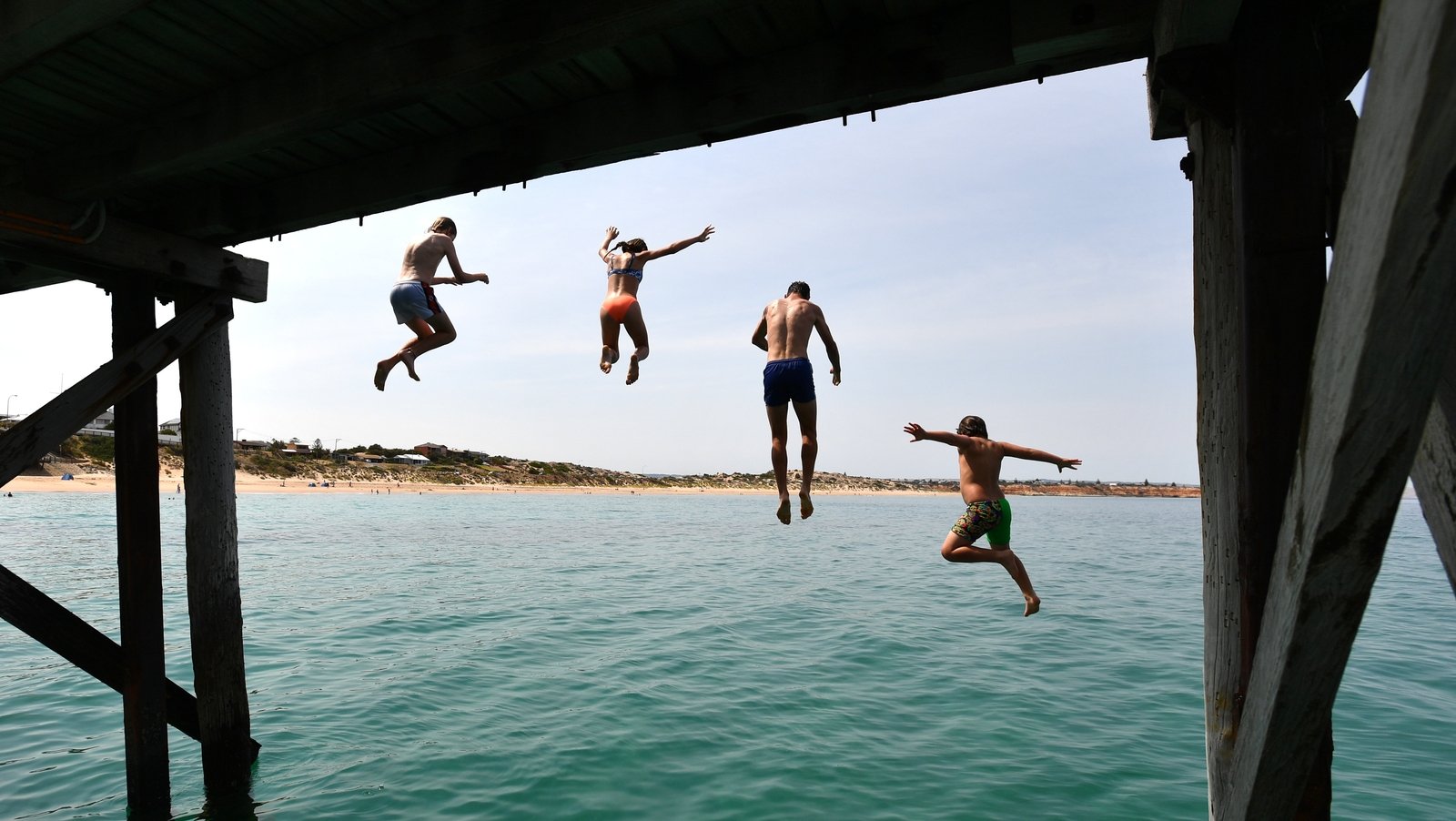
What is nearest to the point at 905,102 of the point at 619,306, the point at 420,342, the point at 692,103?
the point at 692,103

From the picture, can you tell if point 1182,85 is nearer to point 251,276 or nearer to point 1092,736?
point 251,276

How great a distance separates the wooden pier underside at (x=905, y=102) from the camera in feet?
7.02

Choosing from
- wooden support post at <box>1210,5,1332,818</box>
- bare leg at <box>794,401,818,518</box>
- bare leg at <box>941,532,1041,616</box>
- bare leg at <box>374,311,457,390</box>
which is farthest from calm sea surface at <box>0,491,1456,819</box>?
wooden support post at <box>1210,5,1332,818</box>

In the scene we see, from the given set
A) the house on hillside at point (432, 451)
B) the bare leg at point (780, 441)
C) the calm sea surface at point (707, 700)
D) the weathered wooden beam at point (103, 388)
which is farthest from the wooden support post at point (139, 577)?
the house on hillside at point (432, 451)

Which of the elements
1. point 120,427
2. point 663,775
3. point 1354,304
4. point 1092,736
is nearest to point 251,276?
point 120,427

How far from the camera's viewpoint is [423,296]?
267 inches

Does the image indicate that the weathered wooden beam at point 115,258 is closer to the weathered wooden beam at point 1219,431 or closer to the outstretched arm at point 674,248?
the outstretched arm at point 674,248

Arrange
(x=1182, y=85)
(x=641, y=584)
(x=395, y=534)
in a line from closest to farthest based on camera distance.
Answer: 1. (x=1182, y=85)
2. (x=641, y=584)
3. (x=395, y=534)

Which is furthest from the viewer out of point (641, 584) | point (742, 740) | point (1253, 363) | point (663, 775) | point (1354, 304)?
point (641, 584)

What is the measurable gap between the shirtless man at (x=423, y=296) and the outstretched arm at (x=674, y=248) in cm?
156

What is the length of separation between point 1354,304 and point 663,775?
8.83 meters

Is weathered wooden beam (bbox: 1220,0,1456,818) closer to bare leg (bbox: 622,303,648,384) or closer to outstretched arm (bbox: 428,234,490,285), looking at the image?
bare leg (bbox: 622,303,648,384)

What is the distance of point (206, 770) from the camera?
800 cm

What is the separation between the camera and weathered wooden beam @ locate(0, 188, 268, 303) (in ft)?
20.0
